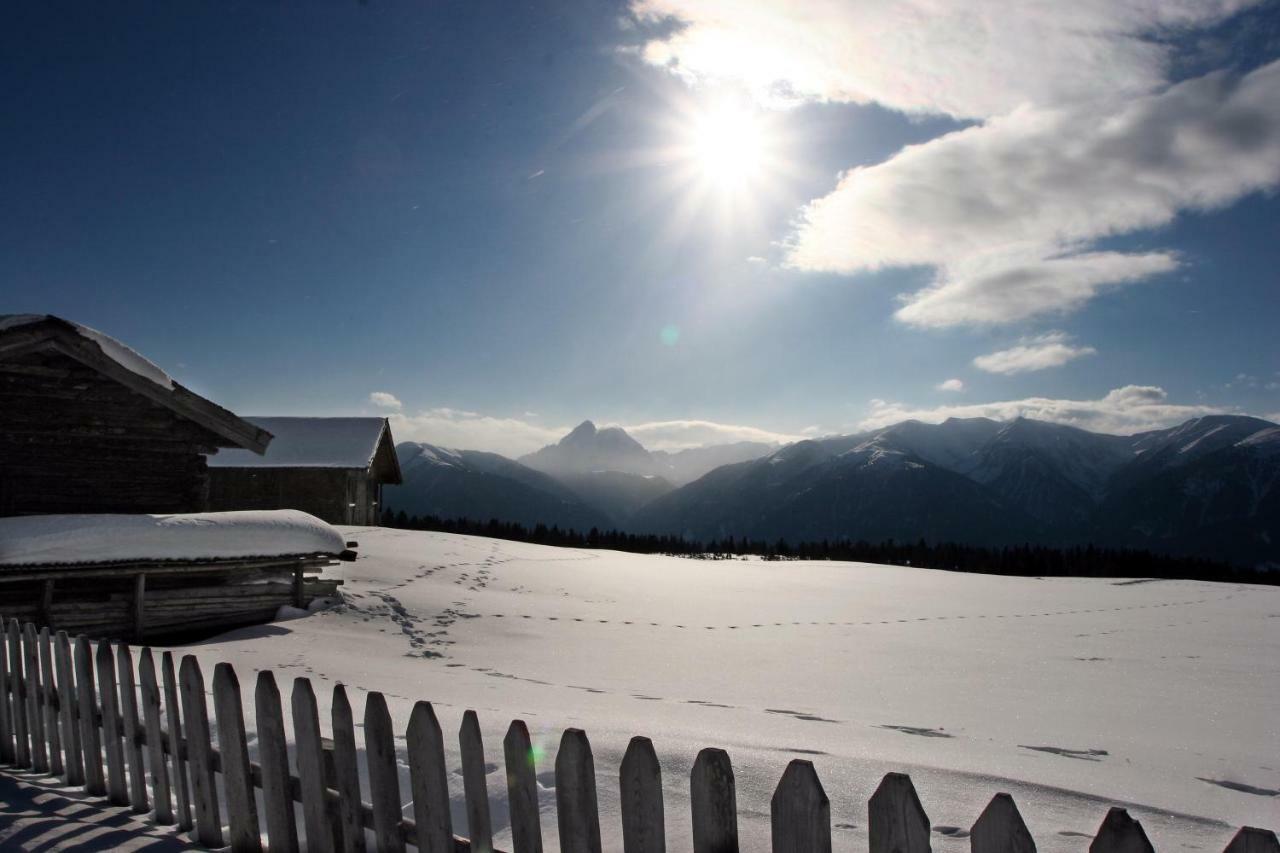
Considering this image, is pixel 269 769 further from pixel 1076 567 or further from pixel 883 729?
pixel 1076 567

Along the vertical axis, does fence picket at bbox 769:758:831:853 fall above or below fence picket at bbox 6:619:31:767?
above

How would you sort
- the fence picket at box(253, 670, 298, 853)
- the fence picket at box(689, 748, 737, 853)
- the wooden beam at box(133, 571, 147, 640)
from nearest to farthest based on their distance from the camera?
the fence picket at box(689, 748, 737, 853) → the fence picket at box(253, 670, 298, 853) → the wooden beam at box(133, 571, 147, 640)

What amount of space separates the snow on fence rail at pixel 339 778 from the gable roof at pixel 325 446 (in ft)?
96.0

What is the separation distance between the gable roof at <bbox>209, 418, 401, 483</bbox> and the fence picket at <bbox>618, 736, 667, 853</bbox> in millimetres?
33216

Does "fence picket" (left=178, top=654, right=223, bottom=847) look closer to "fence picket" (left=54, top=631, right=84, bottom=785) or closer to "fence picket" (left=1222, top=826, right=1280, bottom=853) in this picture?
"fence picket" (left=54, top=631, right=84, bottom=785)

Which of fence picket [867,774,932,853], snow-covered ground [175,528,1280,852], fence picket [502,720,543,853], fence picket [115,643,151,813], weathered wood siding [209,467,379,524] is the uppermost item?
weathered wood siding [209,467,379,524]

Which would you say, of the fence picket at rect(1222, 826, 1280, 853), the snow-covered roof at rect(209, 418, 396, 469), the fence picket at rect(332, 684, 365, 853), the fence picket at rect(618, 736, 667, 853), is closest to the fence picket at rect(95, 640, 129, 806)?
the fence picket at rect(332, 684, 365, 853)

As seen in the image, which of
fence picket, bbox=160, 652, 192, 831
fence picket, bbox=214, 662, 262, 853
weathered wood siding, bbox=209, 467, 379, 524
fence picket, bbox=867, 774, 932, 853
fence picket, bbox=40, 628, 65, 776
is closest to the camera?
fence picket, bbox=867, 774, 932, 853

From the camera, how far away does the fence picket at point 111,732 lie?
14.0 ft

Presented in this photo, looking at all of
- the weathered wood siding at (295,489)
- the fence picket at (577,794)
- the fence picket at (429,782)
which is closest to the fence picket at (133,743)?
the fence picket at (429,782)

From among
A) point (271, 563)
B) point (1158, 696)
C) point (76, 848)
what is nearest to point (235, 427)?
point (271, 563)

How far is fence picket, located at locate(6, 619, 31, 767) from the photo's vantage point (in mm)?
5070

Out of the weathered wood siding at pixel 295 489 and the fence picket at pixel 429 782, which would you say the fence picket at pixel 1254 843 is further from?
the weathered wood siding at pixel 295 489

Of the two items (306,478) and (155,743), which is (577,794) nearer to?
(155,743)
